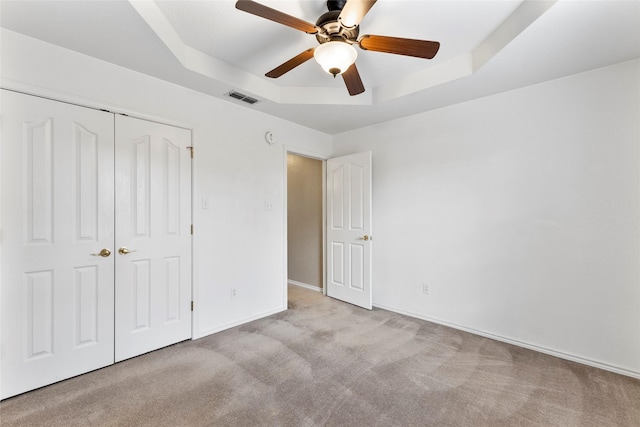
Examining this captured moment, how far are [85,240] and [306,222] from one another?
9.86ft

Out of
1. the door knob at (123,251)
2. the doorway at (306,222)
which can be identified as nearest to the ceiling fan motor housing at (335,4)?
the door knob at (123,251)

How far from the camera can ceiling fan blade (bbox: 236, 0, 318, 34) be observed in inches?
56.2

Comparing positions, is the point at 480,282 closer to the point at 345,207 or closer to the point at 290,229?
the point at 345,207

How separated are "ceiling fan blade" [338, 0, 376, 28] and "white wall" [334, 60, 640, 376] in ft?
6.32

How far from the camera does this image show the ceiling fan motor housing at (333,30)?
5.55 ft

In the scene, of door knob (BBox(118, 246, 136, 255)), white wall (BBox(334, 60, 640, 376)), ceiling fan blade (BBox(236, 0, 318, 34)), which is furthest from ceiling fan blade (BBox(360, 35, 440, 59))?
door knob (BBox(118, 246, 136, 255))

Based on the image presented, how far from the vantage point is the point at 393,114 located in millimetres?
3338

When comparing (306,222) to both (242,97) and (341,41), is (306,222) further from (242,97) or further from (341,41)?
(341,41)

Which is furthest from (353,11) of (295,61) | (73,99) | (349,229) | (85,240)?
(349,229)

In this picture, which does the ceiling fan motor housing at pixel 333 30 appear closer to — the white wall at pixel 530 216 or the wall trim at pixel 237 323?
the white wall at pixel 530 216

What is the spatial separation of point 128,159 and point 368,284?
2.86m

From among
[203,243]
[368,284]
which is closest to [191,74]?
[203,243]

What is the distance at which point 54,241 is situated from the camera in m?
2.00

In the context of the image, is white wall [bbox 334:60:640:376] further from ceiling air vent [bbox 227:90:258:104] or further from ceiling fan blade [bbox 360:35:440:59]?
ceiling air vent [bbox 227:90:258:104]
